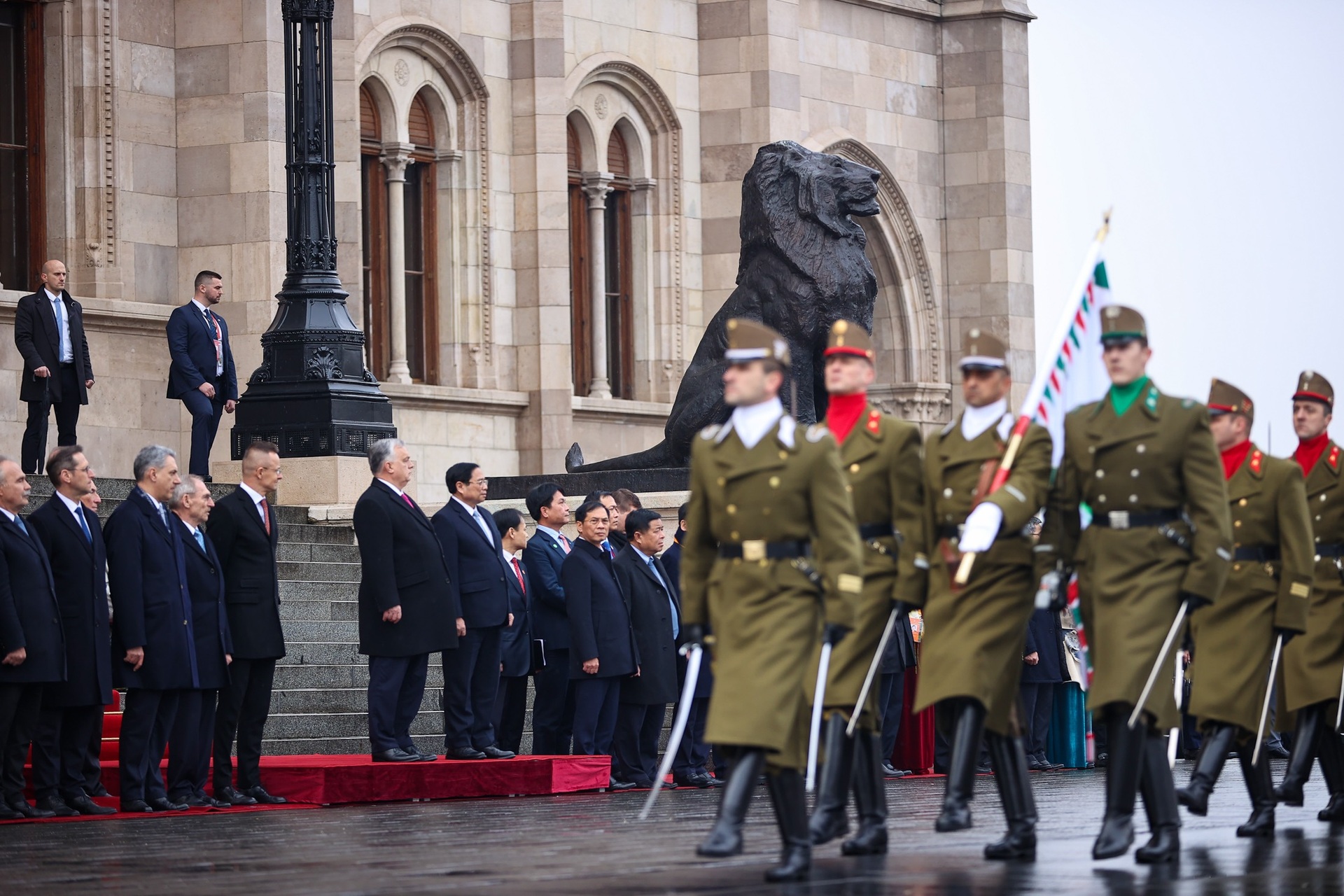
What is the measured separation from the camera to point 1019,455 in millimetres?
9297

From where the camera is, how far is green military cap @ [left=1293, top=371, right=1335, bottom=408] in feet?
38.0

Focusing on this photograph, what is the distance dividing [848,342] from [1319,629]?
308 centimetres

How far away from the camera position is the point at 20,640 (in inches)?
481

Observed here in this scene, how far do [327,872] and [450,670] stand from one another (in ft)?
16.2

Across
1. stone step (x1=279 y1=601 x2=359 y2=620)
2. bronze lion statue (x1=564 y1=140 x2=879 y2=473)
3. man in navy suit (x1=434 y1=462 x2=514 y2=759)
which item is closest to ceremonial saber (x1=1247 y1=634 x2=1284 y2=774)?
man in navy suit (x1=434 y1=462 x2=514 y2=759)

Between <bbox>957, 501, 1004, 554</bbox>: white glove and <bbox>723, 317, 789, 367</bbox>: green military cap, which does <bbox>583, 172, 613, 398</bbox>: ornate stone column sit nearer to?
<bbox>957, 501, 1004, 554</bbox>: white glove

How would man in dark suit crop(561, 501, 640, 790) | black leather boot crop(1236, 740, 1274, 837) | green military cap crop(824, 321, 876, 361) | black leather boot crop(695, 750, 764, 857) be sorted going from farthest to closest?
man in dark suit crop(561, 501, 640, 790)
black leather boot crop(1236, 740, 1274, 837)
green military cap crop(824, 321, 876, 361)
black leather boot crop(695, 750, 764, 857)

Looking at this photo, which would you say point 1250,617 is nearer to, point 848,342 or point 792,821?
point 848,342

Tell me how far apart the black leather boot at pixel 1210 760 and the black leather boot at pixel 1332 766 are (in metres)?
0.62

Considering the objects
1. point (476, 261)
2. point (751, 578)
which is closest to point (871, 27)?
point (476, 261)

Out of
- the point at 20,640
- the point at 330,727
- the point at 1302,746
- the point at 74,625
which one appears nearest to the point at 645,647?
the point at 330,727

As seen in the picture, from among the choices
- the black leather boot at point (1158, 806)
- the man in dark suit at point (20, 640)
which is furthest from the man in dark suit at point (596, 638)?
the black leather boot at point (1158, 806)

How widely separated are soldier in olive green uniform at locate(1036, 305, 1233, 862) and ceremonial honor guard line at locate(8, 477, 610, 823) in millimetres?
4920

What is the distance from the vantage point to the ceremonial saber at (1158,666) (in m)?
8.99
